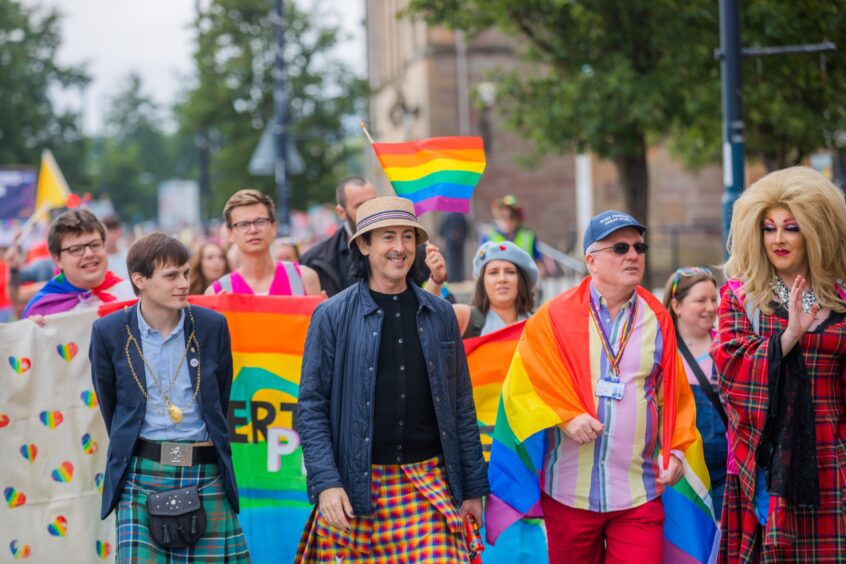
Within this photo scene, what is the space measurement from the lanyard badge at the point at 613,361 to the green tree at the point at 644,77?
8.68m

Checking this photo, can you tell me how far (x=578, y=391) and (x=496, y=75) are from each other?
14.8 meters

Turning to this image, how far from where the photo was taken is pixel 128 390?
5.00m

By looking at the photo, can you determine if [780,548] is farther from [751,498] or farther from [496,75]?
[496,75]

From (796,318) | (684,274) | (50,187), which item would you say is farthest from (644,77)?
(796,318)

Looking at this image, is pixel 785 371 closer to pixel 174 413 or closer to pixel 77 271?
pixel 174 413

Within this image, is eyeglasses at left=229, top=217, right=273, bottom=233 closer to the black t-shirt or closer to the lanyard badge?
the black t-shirt

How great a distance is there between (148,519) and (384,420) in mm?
1166

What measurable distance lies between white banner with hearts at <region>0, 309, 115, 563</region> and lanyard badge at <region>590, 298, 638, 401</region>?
2.96 meters

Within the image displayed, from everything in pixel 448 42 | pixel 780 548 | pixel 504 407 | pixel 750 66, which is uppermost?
pixel 448 42

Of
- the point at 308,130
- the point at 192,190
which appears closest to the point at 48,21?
the point at 192,190

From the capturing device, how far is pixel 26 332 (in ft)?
21.1

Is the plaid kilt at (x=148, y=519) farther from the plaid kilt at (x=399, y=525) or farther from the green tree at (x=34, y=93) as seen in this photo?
the green tree at (x=34, y=93)

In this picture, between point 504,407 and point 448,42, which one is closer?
point 504,407

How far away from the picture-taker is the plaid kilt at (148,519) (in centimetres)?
489
